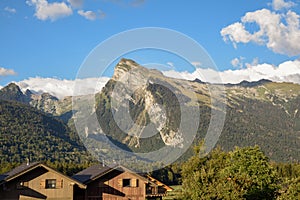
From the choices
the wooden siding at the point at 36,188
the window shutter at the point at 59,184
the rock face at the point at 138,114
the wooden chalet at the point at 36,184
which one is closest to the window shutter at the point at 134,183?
the wooden chalet at the point at 36,184

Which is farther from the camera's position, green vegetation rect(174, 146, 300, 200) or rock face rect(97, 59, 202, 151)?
rock face rect(97, 59, 202, 151)

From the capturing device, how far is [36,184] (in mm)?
35969

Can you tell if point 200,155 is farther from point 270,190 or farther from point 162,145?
point 162,145

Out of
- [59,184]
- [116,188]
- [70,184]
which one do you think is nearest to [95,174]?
[116,188]

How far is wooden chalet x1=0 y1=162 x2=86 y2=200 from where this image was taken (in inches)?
1389

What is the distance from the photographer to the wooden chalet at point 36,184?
3528 cm

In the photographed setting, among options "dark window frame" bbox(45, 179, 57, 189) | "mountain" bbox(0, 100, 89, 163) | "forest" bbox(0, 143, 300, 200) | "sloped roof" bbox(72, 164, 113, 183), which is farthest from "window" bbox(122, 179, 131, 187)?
"mountain" bbox(0, 100, 89, 163)

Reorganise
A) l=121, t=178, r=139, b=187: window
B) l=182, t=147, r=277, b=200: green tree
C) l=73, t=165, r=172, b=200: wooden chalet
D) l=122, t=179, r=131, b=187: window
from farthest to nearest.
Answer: l=121, t=178, r=139, b=187: window, l=122, t=179, r=131, b=187: window, l=73, t=165, r=172, b=200: wooden chalet, l=182, t=147, r=277, b=200: green tree

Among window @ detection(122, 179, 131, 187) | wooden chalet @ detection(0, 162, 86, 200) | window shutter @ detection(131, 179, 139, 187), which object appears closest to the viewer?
wooden chalet @ detection(0, 162, 86, 200)

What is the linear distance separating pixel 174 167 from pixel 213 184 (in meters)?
80.3

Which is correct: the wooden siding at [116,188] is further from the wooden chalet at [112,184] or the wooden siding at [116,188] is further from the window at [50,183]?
the window at [50,183]

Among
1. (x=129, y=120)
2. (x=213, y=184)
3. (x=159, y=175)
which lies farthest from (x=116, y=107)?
(x=213, y=184)

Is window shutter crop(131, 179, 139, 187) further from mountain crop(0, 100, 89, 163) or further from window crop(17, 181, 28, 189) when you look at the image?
mountain crop(0, 100, 89, 163)

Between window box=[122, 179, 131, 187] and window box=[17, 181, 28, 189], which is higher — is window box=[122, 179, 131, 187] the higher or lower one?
the higher one
